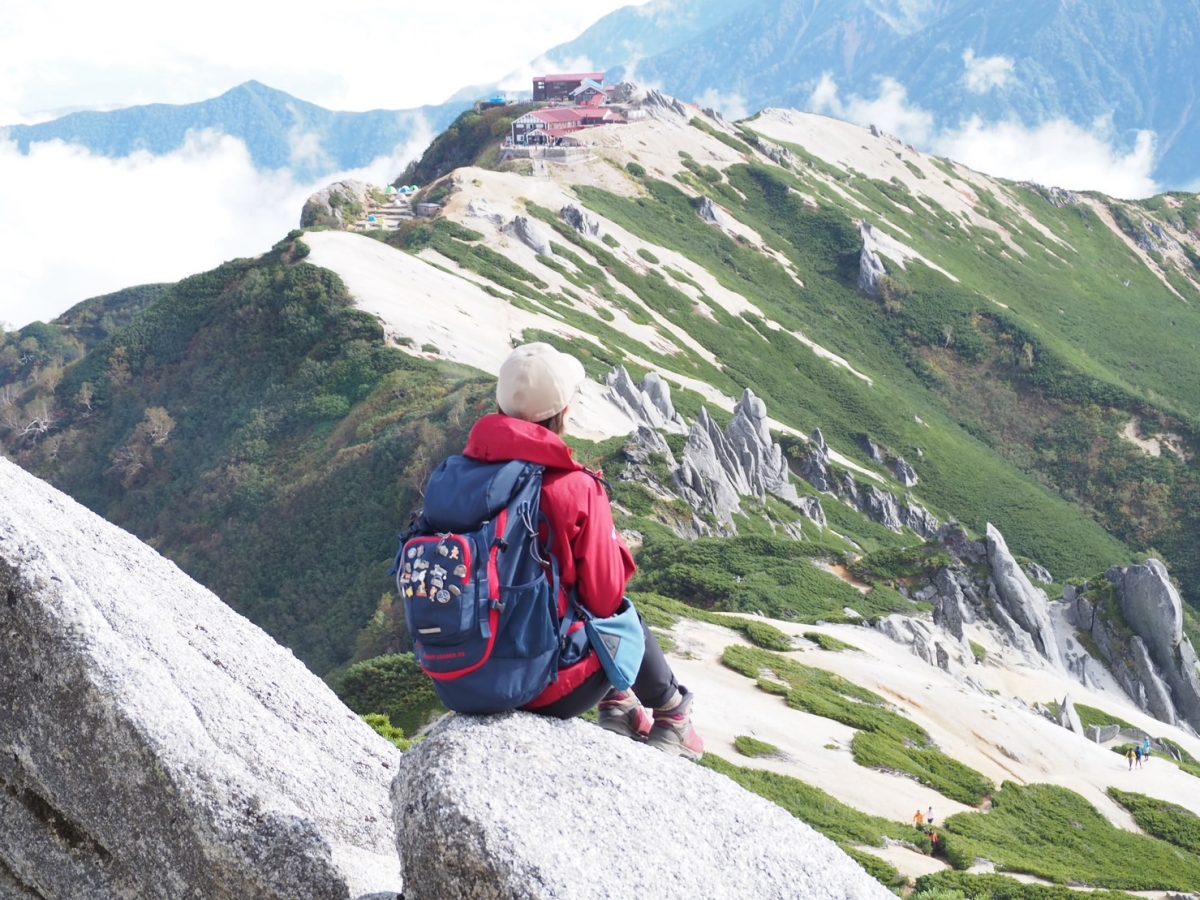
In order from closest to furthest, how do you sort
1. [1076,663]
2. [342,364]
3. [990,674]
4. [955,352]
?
[990,674]
[1076,663]
[342,364]
[955,352]

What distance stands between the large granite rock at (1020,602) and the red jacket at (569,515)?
5291 centimetres

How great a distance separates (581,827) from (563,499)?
235cm

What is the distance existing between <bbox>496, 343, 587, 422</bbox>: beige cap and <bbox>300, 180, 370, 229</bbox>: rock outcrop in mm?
111896

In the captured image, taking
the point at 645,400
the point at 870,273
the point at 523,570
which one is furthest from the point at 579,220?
the point at 523,570

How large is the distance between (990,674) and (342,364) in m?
40.6

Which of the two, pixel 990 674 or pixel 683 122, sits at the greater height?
pixel 683 122

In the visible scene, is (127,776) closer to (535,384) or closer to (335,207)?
(535,384)

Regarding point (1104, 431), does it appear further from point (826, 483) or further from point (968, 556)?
point (968, 556)

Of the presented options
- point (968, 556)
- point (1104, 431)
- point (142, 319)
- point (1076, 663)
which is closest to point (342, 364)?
point (142, 319)

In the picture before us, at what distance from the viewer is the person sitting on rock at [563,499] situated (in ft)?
26.4

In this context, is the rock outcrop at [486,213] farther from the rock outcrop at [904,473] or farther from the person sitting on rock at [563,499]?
the person sitting on rock at [563,499]

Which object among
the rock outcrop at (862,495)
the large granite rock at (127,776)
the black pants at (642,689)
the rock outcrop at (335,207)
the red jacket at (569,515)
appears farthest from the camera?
the rock outcrop at (335,207)

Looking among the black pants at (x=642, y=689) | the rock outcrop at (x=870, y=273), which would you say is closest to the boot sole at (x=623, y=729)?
the black pants at (x=642, y=689)

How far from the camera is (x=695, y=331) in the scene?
107 metres
